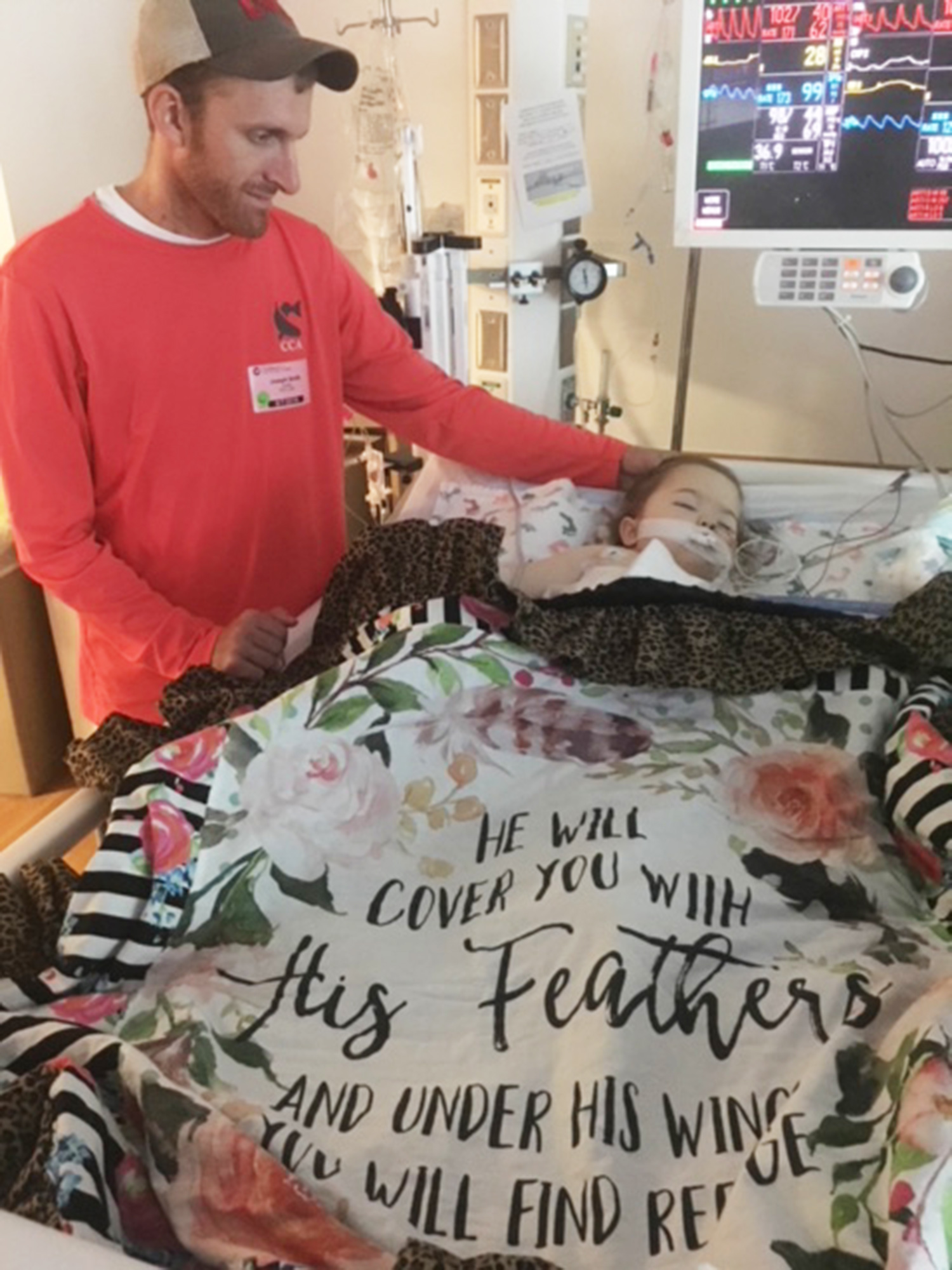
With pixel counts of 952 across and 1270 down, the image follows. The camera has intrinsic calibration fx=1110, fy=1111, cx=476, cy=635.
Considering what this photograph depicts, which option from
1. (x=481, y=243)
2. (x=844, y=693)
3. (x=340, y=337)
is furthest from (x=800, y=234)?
(x=844, y=693)

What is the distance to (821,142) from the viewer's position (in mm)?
1781

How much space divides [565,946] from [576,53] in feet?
6.11

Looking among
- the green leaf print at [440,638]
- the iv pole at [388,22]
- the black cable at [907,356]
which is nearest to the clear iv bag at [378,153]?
the iv pole at [388,22]

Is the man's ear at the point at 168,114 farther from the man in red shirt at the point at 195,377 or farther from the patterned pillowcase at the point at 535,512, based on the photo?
the patterned pillowcase at the point at 535,512

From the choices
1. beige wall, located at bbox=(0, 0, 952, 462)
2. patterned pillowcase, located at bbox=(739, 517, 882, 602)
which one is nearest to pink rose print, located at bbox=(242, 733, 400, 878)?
patterned pillowcase, located at bbox=(739, 517, 882, 602)

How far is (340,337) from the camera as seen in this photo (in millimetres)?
1749

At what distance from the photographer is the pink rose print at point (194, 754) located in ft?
3.66

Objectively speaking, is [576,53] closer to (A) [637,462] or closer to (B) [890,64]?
(B) [890,64]

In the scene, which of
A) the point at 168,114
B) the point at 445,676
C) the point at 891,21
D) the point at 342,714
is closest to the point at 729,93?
the point at 891,21

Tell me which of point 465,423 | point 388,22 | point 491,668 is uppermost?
point 388,22

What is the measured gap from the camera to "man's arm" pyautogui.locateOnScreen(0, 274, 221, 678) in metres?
1.39

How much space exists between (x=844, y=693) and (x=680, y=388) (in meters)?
0.99

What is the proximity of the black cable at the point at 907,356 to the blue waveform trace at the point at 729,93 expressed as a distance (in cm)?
65

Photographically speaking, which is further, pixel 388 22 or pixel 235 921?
pixel 388 22
